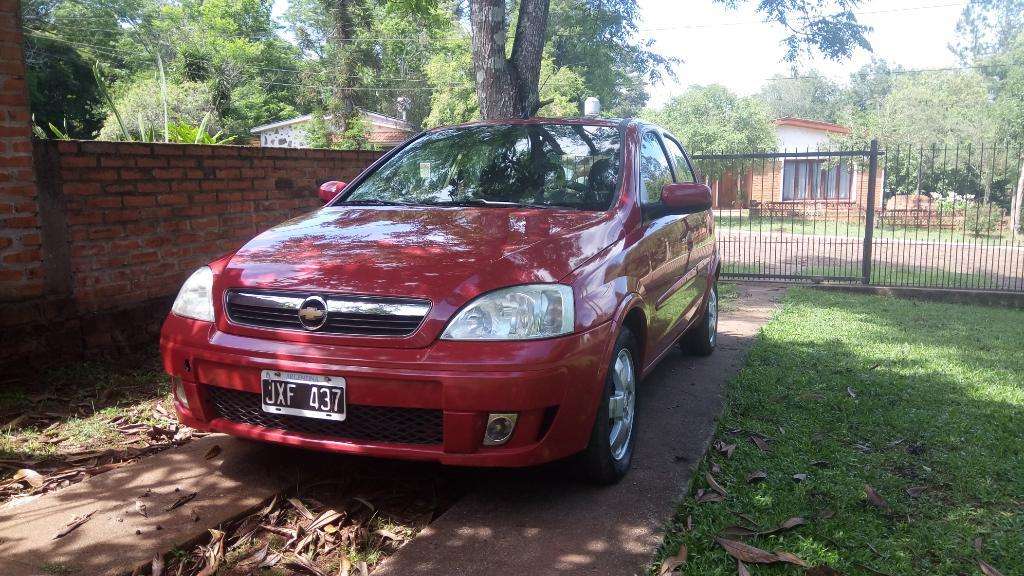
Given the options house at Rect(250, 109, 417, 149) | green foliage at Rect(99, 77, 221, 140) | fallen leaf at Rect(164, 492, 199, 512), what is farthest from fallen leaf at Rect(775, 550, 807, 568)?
house at Rect(250, 109, 417, 149)

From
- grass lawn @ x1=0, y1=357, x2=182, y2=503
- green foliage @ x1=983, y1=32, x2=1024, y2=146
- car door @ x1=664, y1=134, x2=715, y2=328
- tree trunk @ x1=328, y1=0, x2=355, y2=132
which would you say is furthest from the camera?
tree trunk @ x1=328, y1=0, x2=355, y2=132

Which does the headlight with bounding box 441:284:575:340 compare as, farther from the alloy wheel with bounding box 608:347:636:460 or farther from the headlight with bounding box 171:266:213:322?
the headlight with bounding box 171:266:213:322

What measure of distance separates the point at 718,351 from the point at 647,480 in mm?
3033

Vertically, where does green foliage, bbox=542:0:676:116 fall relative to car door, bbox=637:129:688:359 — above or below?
above

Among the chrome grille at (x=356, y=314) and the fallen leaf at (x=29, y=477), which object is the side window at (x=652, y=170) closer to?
the chrome grille at (x=356, y=314)

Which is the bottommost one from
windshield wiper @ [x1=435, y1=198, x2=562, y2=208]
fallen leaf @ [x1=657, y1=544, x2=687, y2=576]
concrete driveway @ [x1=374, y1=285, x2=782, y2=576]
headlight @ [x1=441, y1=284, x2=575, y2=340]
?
fallen leaf @ [x1=657, y1=544, x2=687, y2=576]

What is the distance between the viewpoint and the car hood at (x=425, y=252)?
9.57 feet

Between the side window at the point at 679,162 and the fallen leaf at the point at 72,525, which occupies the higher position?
the side window at the point at 679,162

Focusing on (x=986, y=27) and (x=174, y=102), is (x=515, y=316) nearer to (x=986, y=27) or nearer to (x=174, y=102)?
(x=174, y=102)

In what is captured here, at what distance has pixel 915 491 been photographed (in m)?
3.41

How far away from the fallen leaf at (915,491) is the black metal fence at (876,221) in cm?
656

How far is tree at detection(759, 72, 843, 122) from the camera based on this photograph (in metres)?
89.0

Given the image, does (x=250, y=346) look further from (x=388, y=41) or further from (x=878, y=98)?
(x=878, y=98)

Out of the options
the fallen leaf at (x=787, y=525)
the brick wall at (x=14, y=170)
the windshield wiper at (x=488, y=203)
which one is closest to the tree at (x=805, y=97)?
the windshield wiper at (x=488, y=203)
